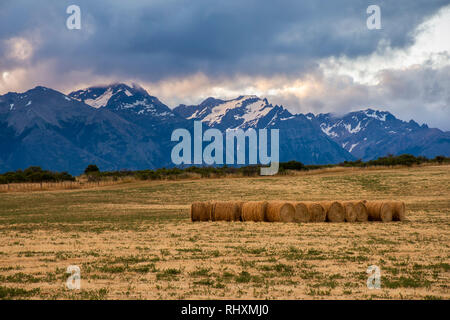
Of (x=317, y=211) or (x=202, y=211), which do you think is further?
(x=202, y=211)

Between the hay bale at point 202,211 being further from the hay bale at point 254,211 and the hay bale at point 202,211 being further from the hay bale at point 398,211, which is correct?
the hay bale at point 398,211

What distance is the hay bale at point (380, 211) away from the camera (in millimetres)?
27953

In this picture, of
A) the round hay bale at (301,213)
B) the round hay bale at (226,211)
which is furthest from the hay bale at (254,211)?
the round hay bale at (301,213)

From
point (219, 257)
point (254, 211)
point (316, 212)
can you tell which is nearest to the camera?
point (219, 257)

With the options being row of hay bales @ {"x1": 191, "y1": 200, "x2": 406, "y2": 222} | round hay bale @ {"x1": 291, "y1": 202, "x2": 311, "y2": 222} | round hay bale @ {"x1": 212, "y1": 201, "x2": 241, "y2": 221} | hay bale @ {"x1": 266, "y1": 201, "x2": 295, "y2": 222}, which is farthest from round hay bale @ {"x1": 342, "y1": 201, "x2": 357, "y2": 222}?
round hay bale @ {"x1": 212, "y1": 201, "x2": 241, "y2": 221}

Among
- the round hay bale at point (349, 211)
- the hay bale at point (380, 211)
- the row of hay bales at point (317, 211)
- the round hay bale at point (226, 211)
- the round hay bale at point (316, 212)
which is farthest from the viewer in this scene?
the round hay bale at point (226, 211)

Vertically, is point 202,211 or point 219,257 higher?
point 219,257

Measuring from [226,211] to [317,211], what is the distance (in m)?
4.76

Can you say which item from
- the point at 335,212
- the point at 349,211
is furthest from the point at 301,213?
the point at 349,211

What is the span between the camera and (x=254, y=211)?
91.6 feet

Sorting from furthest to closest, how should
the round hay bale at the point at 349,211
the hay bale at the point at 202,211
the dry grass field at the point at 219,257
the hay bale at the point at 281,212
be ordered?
the hay bale at the point at 202,211 < the round hay bale at the point at 349,211 < the hay bale at the point at 281,212 < the dry grass field at the point at 219,257

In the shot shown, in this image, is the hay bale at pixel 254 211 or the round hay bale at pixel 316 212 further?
the hay bale at pixel 254 211

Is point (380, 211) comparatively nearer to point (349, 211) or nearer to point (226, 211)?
point (349, 211)
